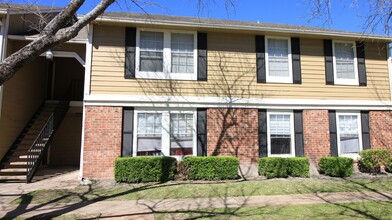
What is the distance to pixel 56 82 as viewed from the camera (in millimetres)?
15031

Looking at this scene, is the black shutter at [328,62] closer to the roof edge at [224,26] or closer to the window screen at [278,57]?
the roof edge at [224,26]

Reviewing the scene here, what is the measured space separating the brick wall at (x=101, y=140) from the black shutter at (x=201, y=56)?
324 centimetres

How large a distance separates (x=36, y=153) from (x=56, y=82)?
568 centimetres

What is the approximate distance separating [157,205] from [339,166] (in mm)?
6950

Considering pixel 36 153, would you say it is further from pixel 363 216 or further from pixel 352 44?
pixel 352 44

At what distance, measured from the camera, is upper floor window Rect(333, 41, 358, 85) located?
11.6 metres

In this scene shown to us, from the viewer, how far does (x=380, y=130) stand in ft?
38.2

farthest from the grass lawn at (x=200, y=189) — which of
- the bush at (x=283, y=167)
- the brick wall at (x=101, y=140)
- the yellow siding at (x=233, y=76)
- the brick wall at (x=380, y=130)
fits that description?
the yellow siding at (x=233, y=76)

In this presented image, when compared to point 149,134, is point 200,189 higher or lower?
lower

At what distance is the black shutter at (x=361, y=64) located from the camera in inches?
462

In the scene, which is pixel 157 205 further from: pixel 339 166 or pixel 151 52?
pixel 339 166

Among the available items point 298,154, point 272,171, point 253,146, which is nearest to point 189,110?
point 253,146

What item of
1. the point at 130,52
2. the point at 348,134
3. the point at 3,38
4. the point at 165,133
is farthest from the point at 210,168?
the point at 3,38

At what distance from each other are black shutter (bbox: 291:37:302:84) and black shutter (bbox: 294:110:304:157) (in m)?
1.28
